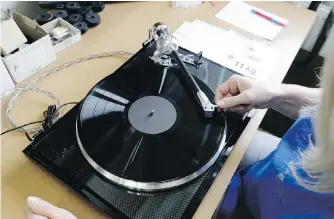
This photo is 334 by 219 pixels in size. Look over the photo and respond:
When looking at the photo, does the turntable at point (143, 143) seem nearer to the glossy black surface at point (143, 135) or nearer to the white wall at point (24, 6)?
the glossy black surface at point (143, 135)

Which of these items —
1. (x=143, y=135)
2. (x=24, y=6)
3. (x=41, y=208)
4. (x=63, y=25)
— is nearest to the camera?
(x=41, y=208)

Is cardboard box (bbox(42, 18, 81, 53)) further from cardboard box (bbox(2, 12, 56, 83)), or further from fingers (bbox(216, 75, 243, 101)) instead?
fingers (bbox(216, 75, 243, 101))

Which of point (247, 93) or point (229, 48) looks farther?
point (229, 48)

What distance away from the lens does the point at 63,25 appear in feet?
3.13

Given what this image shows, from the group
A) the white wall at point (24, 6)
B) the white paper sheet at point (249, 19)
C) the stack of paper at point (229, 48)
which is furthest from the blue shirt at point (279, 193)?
the white wall at point (24, 6)

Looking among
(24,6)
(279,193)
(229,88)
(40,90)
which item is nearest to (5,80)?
(40,90)

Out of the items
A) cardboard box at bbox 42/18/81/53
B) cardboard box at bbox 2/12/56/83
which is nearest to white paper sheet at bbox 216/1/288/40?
cardboard box at bbox 42/18/81/53

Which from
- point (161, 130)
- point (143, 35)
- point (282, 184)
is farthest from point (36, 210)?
point (143, 35)

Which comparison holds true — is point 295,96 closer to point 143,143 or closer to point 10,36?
point 143,143

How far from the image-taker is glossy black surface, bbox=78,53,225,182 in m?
0.63

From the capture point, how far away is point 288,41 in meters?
1.05

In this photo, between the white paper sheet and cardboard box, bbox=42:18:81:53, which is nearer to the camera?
cardboard box, bbox=42:18:81:53

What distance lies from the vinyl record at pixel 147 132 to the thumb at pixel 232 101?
0.12 ft

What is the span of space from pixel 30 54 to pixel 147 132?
40cm
